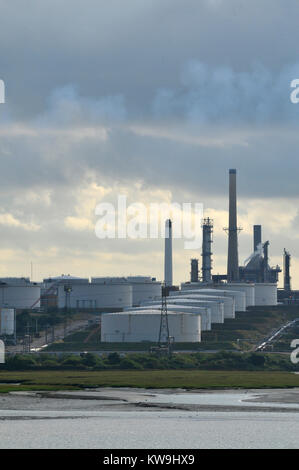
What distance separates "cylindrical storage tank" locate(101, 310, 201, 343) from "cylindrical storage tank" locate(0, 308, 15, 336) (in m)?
23.5

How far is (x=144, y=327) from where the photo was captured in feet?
563

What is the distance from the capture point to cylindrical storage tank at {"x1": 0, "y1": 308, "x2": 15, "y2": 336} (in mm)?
189125

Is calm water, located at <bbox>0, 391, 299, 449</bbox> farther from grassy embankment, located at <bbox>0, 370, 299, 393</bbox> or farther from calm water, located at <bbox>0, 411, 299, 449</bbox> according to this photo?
grassy embankment, located at <bbox>0, 370, 299, 393</bbox>

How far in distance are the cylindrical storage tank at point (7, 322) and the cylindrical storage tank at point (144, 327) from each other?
927 inches

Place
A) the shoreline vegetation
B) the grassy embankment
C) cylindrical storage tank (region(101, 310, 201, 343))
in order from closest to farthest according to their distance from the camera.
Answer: the grassy embankment
the shoreline vegetation
cylindrical storage tank (region(101, 310, 201, 343))

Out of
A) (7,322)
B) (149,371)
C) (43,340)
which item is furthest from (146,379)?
(7,322)

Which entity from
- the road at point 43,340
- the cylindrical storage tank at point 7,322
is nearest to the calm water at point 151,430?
the road at point 43,340

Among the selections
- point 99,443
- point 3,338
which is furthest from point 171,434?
point 3,338

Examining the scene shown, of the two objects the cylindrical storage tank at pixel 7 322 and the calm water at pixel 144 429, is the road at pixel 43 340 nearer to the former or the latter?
the cylindrical storage tank at pixel 7 322

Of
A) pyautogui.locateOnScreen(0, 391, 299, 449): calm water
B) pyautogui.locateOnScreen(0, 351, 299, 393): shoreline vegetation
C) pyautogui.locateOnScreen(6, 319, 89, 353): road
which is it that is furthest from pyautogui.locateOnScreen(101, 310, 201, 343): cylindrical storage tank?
pyautogui.locateOnScreen(0, 391, 299, 449): calm water

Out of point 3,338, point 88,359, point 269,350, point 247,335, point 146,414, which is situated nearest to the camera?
point 146,414
